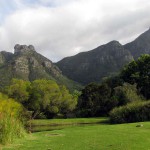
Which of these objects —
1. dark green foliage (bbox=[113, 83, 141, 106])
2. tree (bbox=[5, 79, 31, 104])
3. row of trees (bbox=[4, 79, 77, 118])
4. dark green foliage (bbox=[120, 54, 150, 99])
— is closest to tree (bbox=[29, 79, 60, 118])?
row of trees (bbox=[4, 79, 77, 118])

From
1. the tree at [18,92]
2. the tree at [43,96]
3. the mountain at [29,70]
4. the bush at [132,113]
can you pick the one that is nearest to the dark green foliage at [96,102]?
the tree at [43,96]

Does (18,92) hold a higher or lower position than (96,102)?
higher

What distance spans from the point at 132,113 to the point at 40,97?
109 feet

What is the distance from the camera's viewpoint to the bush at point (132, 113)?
47.6m

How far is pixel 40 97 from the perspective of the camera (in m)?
77.5

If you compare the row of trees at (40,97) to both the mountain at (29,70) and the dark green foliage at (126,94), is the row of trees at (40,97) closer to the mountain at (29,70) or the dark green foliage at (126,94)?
the dark green foliage at (126,94)

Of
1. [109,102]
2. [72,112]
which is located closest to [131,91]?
[109,102]

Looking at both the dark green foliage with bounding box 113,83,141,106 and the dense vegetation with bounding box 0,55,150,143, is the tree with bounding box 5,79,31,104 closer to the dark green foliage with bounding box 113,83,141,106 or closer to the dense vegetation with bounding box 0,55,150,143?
the dense vegetation with bounding box 0,55,150,143

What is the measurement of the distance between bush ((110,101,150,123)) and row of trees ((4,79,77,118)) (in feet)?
98.2

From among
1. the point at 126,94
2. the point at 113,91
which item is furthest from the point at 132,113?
the point at 113,91

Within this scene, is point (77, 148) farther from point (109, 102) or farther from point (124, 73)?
point (124, 73)

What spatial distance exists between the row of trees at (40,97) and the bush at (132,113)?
29925 millimetres

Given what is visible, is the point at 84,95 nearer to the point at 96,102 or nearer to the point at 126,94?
the point at 96,102

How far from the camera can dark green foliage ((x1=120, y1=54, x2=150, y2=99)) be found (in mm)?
77688
